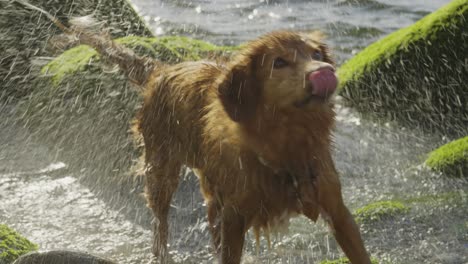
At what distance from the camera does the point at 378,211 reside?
6570 millimetres

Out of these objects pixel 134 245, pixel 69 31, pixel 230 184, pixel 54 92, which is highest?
pixel 69 31

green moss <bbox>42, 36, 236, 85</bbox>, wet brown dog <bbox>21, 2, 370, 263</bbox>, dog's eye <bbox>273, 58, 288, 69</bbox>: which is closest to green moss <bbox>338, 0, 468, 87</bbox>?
green moss <bbox>42, 36, 236, 85</bbox>

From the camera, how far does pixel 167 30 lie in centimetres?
1362

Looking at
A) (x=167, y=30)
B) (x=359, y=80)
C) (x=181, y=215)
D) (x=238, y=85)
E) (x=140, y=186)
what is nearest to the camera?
(x=238, y=85)

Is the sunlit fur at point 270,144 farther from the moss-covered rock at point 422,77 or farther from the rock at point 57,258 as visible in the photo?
the moss-covered rock at point 422,77

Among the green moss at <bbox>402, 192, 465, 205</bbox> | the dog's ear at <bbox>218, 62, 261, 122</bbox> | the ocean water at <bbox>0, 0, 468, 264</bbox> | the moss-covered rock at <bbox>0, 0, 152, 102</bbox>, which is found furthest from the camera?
the moss-covered rock at <bbox>0, 0, 152, 102</bbox>

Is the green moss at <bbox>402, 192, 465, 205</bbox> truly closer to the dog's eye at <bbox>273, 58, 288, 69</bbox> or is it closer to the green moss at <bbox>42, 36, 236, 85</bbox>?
the green moss at <bbox>42, 36, 236, 85</bbox>

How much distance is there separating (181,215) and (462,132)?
354cm

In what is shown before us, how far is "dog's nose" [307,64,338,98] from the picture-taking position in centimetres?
396

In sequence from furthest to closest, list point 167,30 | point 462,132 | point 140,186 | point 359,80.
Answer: point 167,30, point 359,80, point 462,132, point 140,186

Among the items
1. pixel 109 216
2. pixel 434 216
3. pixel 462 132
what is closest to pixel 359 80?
pixel 462 132

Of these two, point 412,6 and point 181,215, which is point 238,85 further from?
point 412,6

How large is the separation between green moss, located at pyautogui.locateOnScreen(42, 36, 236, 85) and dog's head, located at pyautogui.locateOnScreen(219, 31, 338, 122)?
3912 mm

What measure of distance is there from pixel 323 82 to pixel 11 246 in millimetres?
2677
